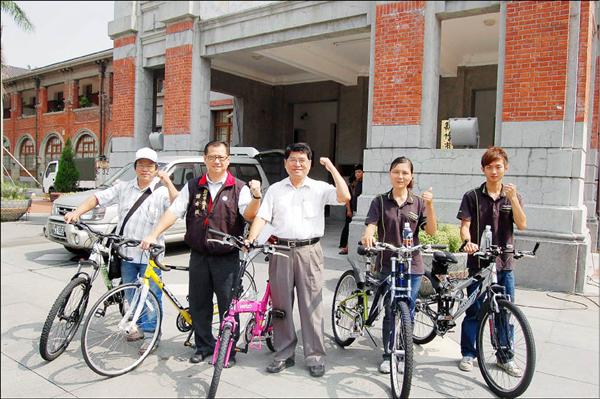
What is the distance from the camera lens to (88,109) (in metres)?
25.6

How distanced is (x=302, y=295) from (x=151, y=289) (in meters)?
1.32

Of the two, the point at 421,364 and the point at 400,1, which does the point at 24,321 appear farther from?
the point at 400,1

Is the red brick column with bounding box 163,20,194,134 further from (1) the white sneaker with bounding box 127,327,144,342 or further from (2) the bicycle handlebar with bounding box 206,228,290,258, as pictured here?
(2) the bicycle handlebar with bounding box 206,228,290,258

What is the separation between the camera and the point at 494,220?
381cm

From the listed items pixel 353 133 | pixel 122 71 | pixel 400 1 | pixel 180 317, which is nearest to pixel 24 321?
pixel 180 317

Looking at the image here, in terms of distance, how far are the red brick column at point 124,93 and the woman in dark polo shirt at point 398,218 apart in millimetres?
10362

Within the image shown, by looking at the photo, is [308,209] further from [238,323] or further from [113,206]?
[113,206]

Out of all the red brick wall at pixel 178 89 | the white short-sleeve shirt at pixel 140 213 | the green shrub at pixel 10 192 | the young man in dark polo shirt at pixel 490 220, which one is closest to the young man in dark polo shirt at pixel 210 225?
the white short-sleeve shirt at pixel 140 213

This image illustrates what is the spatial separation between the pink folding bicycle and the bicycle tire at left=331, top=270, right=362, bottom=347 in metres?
0.68

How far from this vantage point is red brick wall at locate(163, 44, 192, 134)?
11.1 m

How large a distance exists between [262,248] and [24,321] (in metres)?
2.82

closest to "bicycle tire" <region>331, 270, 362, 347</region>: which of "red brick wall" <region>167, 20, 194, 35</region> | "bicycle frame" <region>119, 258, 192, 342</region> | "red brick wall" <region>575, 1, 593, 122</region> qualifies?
"bicycle frame" <region>119, 258, 192, 342</region>

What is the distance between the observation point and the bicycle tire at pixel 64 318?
12.2 ft

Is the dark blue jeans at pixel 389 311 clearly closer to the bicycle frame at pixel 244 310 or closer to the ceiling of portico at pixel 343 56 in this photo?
the bicycle frame at pixel 244 310
